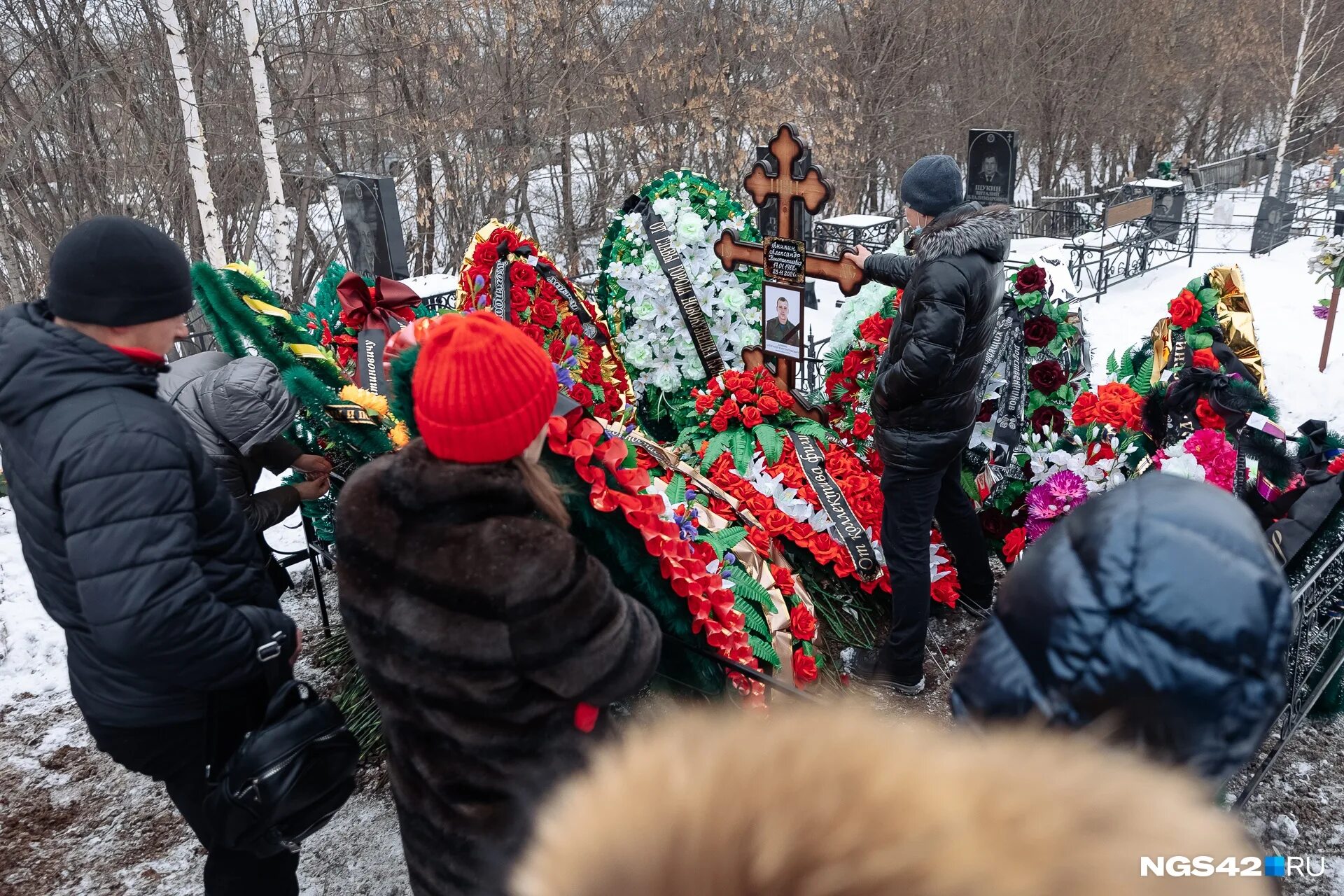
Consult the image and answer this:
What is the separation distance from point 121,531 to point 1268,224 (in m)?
15.5

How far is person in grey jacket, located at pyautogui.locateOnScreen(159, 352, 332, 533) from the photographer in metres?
2.55

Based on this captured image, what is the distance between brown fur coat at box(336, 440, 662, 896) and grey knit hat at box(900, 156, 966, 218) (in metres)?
2.17

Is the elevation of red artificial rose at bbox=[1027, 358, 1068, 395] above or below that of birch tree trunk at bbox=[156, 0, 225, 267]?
below

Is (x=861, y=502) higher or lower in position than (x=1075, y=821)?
lower

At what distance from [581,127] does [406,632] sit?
38.3 ft

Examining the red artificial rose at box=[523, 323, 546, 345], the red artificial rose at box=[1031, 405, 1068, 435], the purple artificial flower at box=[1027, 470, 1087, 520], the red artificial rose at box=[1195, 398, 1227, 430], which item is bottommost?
the purple artificial flower at box=[1027, 470, 1087, 520]

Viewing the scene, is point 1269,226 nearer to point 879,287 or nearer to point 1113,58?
point 1113,58

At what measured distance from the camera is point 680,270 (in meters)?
4.53

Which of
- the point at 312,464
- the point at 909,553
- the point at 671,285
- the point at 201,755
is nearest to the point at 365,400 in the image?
the point at 312,464

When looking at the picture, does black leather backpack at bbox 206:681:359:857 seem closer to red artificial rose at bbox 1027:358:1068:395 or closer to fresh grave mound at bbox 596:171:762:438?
fresh grave mound at bbox 596:171:762:438

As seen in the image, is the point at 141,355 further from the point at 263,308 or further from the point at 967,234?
the point at 967,234

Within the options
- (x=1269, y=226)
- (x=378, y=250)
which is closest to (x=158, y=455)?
(x=378, y=250)

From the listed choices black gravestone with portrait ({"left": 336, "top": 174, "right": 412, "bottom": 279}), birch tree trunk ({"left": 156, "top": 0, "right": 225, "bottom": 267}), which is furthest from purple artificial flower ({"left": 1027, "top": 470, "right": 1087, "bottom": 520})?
birch tree trunk ({"left": 156, "top": 0, "right": 225, "bottom": 267})

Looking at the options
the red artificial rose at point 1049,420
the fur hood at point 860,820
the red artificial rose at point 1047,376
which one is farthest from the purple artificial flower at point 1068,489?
the fur hood at point 860,820
